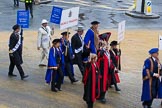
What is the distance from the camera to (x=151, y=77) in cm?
1220

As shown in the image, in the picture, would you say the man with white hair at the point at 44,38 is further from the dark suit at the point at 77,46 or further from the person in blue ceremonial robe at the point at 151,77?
the person in blue ceremonial robe at the point at 151,77

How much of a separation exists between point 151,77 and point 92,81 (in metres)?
1.55

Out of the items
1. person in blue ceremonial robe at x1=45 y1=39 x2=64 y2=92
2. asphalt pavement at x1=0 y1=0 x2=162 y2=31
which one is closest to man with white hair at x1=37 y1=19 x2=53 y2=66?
person in blue ceremonial robe at x1=45 y1=39 x2=64 y2=92

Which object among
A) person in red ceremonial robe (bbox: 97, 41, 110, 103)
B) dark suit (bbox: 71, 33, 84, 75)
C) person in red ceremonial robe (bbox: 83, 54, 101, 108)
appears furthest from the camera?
dark suit (bbox: 71, 33, 84, 75)

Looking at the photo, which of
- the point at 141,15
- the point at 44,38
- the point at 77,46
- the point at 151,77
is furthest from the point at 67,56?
the point at 141,15

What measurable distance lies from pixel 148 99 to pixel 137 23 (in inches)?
623

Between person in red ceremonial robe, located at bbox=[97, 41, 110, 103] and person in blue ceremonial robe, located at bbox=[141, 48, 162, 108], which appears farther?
person in red ceremonial robe, located at bbox=[97, 41, 110, 103]

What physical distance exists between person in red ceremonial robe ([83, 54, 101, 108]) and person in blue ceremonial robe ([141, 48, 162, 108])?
1.24 meters

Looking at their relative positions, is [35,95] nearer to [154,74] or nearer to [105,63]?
[105,63]

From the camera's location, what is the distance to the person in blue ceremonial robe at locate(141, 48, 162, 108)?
12.2m

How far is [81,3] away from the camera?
3550cm

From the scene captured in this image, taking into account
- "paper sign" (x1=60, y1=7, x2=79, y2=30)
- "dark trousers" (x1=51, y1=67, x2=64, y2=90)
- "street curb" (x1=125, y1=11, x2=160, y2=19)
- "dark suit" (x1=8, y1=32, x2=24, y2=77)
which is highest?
"paper sign" (x1=60, y1=7, x2=79, y2=30)

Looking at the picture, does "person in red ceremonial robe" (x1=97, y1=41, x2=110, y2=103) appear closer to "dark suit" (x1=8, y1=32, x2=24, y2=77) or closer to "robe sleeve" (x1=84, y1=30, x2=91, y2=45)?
"robe sleeve" (x1=84, y1=30, x2=91, y2=45)

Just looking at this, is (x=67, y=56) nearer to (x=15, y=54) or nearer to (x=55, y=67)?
(x=55, y=67)
